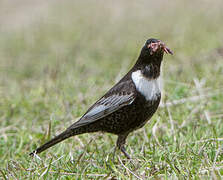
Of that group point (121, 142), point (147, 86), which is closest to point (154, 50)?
point (147, 86)

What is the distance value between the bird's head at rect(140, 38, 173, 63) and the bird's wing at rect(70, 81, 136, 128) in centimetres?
28

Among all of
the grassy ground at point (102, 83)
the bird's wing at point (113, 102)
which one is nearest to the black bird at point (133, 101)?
the bird's wing at point (113, 102)

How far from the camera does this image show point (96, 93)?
607 cm

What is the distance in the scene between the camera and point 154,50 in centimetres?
377

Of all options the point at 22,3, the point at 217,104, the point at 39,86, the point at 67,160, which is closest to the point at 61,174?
the point at 67,160

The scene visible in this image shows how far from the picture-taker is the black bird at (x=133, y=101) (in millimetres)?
3750

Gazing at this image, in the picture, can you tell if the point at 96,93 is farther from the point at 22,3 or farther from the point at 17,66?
the point at 22,3

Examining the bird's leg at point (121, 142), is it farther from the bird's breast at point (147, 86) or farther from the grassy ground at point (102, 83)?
the bird's breast at point (147, 86)

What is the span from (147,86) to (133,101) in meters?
0.18

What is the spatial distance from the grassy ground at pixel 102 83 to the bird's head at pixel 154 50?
822 mm

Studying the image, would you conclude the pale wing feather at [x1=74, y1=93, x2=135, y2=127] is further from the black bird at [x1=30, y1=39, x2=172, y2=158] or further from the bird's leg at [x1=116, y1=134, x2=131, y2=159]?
the bird's leg at [x1=116, y1=134, x2=131, y2=159]

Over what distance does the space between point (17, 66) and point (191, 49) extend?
3.67m

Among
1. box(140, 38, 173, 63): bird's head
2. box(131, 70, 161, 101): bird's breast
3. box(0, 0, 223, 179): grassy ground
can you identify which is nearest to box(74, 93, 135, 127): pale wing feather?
box(131, 70, 161, 101): bird's breast

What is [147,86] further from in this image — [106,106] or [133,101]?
[106,106]
